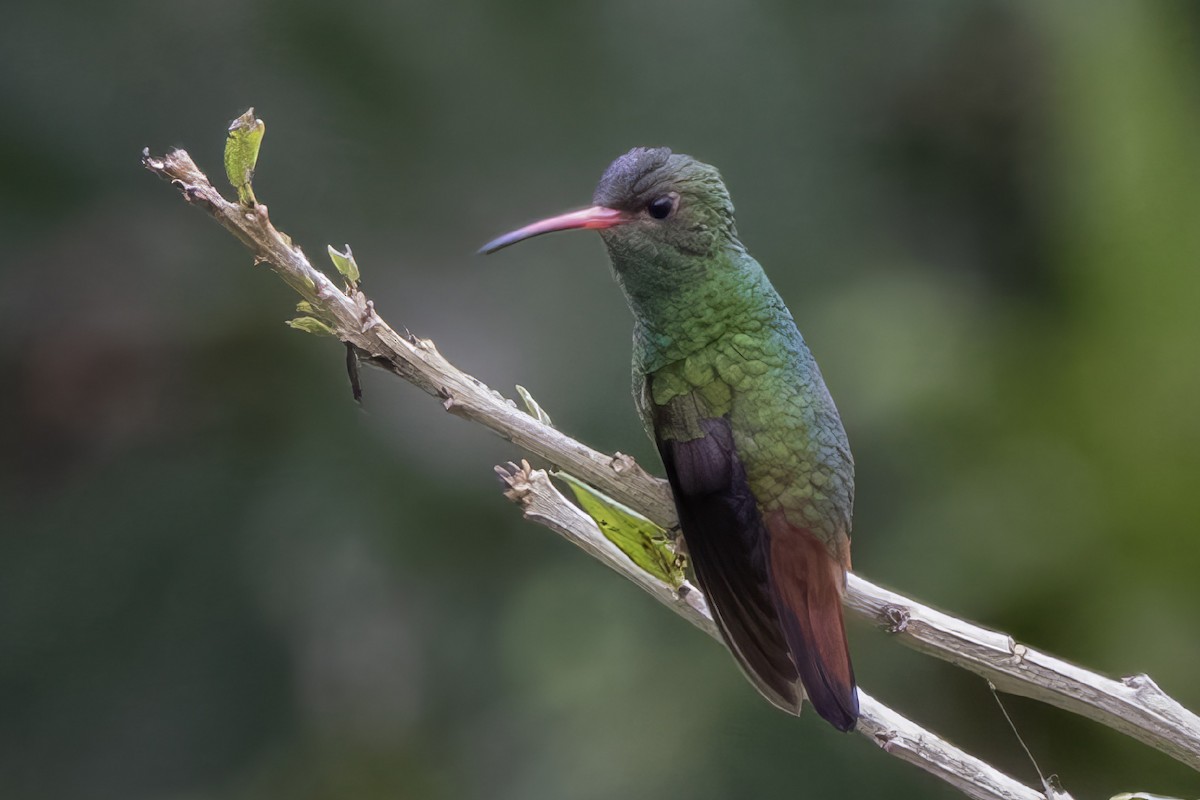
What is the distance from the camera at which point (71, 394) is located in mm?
3217

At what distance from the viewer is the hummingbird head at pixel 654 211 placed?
1559 millimetres

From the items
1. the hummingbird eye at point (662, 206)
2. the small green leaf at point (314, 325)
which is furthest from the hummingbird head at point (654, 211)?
the small green leaf at point (314, 325)

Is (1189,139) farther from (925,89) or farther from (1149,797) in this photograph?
(1149,797)

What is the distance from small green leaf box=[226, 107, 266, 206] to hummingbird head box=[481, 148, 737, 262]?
0.43 m

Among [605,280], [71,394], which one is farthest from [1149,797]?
[71,394]

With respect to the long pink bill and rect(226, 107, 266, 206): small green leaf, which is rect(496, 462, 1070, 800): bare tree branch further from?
rect(226, 107, 266, 206): small green leaf

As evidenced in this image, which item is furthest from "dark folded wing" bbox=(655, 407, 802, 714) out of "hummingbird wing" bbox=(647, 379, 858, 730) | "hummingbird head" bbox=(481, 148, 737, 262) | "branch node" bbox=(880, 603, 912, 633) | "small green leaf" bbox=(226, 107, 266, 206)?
"small green leaf" bbox=(226, 107, 266, 206)

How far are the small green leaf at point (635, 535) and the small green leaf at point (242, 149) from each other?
523 millimetres

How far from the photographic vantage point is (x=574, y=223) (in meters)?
1.51

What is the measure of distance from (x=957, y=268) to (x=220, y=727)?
7.54 feet

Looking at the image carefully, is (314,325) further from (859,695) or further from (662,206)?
(859,695)

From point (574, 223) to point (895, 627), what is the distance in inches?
23.7

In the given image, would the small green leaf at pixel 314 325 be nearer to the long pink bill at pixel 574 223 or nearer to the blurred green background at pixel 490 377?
the long pink bill at pixel 574 223

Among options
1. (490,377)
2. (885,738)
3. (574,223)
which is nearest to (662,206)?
(574,223)
